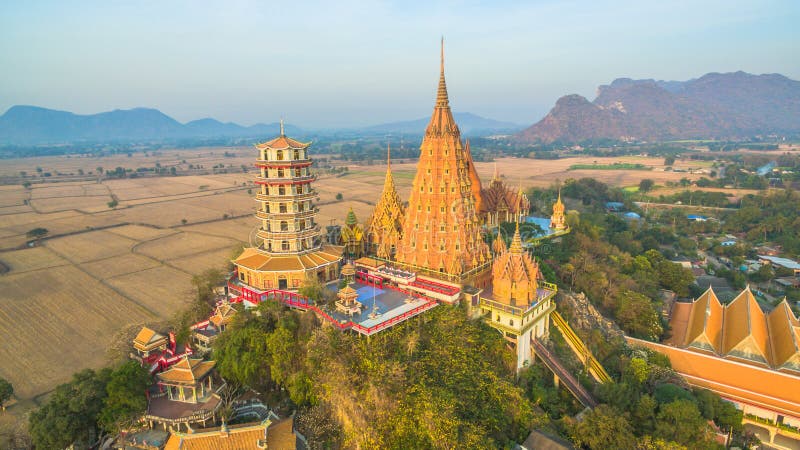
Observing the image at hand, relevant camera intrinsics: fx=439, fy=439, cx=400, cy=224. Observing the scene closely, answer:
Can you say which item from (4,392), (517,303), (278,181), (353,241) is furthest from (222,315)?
(517,303)

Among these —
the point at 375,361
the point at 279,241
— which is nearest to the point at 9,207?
the point at 279,241

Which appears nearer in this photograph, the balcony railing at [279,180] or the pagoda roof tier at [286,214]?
the balcony railing at [279,180]

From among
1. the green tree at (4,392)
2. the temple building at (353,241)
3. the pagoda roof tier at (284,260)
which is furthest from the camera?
the temple building at (353,241)

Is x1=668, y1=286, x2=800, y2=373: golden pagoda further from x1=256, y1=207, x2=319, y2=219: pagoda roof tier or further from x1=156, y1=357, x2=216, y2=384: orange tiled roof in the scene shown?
x1=156, y1=357, x2=216, y2=384: orange tiled roof

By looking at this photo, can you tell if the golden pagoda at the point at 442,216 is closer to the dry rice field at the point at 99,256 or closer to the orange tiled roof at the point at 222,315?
the orange tiled roof at the point at 222,315

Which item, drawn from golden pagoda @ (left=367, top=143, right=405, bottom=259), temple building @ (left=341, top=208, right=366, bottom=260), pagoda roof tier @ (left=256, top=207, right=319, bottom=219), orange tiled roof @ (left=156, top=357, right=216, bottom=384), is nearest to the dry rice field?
pagoda roof tier @ (left=256, top=207, right=319, bottom=219)

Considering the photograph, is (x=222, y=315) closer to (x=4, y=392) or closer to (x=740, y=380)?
(x=4, y=392)

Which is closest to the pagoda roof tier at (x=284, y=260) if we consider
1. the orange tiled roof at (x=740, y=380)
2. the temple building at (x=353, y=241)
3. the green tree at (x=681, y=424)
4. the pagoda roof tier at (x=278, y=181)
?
the temple building at (x=353, y=241)
